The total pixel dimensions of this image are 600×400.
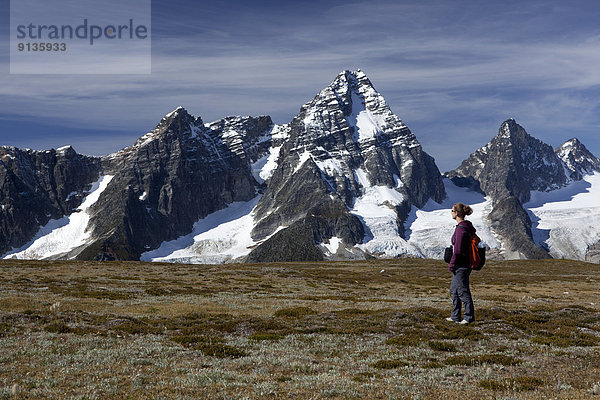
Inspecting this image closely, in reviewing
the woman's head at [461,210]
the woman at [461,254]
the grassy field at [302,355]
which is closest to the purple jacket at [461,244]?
the woman at [461,254]

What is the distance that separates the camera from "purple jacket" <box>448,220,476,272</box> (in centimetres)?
2055

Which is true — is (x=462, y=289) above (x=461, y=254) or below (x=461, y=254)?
below

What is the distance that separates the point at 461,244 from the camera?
2062cm

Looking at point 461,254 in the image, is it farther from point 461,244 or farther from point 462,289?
point 462,289

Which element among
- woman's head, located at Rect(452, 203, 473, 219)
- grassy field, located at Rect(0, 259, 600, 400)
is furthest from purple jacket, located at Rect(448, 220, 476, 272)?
grassy field, located at Rect(0, 259, 600, 400)

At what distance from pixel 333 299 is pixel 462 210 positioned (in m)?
24.7

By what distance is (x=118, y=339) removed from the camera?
2020 cm

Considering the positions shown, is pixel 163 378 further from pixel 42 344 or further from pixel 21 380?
pixel 42 344

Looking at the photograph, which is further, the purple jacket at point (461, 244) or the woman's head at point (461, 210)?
the woman's head at point (461, 210)

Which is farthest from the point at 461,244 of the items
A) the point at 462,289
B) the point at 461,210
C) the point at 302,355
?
the point at 302,355

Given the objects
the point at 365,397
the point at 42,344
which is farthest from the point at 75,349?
the point at 365,397

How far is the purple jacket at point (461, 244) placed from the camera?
67.4ft

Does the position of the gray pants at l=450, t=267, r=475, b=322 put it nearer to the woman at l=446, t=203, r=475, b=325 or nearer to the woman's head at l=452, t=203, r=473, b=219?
the woman at l=446, t=203, r=475, b=325

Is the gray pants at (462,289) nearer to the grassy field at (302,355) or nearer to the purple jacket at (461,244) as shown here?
the purple jacket at (461,244)
